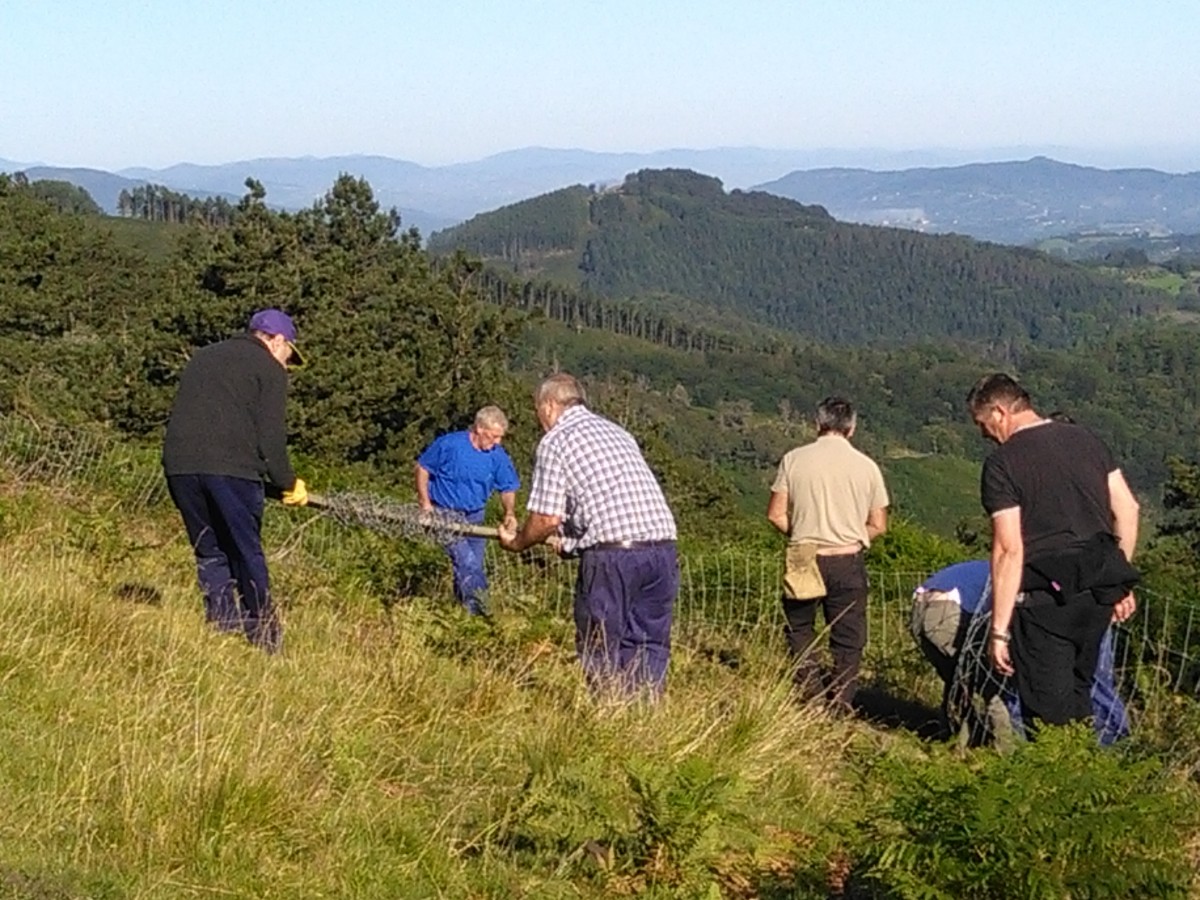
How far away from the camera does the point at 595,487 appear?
5297 mm

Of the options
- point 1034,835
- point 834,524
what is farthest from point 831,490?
→ point 1034,835

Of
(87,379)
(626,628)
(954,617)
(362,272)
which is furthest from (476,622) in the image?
(362,272)

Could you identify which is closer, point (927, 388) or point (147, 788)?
point (147, 788)

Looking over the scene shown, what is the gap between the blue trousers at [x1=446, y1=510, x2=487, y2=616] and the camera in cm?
715

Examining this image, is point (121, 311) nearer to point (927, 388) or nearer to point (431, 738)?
point (431, 738)

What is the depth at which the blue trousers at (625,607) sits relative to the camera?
530 cm

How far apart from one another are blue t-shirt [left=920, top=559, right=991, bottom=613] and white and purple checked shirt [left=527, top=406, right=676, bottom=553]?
50.2 inches

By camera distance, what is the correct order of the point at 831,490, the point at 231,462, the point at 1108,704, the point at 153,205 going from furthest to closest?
the point at 153,205 → the point at 831,490 → the point at 231,462 → the point at 1108,704

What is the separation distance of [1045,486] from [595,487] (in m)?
1.62

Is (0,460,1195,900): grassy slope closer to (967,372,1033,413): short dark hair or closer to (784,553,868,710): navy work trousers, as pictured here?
(784,553,868,710): navy work trousers

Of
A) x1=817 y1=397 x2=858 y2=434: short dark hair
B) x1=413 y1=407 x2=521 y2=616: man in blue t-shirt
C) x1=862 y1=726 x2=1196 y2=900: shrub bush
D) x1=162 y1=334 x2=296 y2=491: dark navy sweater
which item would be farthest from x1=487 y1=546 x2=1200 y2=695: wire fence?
x1=862 y1=726 x2=1196 y2=900: shrub bush

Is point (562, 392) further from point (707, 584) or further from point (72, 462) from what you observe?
point (72, 462)

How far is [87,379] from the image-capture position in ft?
98.4

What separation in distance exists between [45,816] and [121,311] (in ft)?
141
